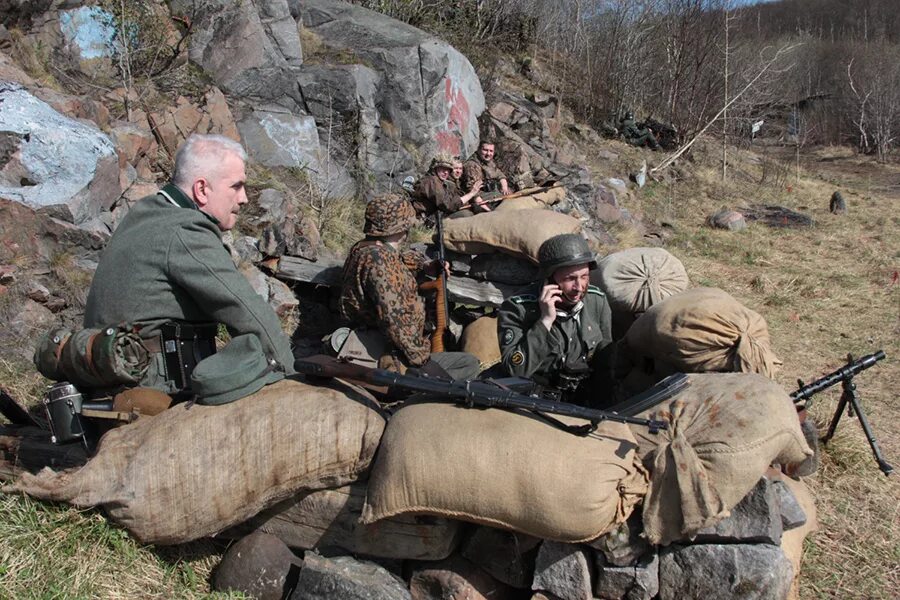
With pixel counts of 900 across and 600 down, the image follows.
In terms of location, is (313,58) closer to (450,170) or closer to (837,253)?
(450,170)

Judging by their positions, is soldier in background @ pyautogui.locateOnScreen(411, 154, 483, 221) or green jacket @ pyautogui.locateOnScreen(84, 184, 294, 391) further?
soldier in background @ pyautogui.locateOnScreen(411, 154, 483, 221)

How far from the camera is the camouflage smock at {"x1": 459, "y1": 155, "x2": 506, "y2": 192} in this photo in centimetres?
930

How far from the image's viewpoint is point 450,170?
9039 millimetres

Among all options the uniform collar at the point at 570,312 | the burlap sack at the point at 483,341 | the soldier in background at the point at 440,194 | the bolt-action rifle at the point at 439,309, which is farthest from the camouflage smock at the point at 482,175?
the uniform collar at the point at 570,312

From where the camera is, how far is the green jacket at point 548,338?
3.76m

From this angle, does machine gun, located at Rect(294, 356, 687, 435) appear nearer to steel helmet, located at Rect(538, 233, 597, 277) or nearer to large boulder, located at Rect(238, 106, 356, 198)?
steel helmet, located at Rect(538, 233, 597, 277)

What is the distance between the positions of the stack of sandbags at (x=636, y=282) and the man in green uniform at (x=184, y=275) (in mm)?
2338

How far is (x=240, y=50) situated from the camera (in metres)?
9.20

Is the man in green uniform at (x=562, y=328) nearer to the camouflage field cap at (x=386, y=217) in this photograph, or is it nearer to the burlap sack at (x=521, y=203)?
the camouflage field cap at (x=386, y=217)

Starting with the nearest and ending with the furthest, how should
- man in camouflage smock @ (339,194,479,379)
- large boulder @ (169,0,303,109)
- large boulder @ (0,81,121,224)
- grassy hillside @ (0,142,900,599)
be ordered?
grassy hillside @ (0,142,900,599) → man in camouflage smock @ (339,194,479,379) → large boulder @ (0,81,121,224) → large boulder @ (169,0,303,109)

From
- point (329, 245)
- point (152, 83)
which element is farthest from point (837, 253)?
point (152, 83)

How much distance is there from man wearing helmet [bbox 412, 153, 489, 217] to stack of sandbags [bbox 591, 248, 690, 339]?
407 centimetres

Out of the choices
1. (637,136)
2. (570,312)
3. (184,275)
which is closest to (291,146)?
(570,312)

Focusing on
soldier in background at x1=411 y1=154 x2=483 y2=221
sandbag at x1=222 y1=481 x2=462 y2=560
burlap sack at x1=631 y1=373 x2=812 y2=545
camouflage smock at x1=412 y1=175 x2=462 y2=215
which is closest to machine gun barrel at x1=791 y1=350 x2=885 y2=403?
burlap sack at x1=631 y1=373 x2=812 y2=545
